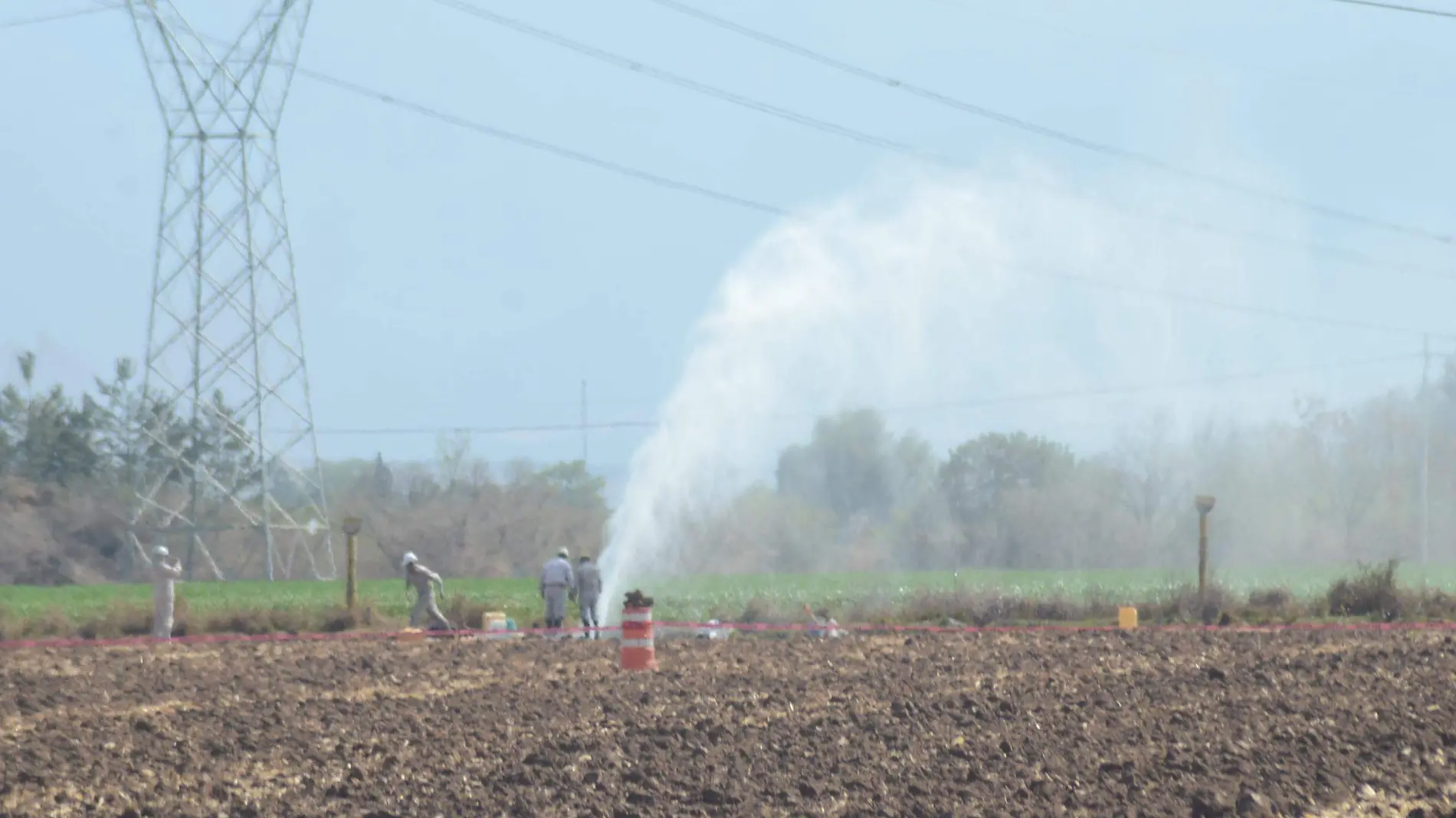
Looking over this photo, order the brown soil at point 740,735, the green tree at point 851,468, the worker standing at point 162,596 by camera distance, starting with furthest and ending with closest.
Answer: the green tree at point 851,468 → the worker standing at point 162,596 → the brown soil at point 740,735

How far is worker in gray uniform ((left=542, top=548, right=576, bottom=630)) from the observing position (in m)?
29.9

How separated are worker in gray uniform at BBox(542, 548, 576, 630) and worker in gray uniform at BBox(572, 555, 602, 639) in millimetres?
235

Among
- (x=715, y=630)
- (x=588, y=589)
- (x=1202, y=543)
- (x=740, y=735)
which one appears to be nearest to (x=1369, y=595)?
(x=1202, y=543)

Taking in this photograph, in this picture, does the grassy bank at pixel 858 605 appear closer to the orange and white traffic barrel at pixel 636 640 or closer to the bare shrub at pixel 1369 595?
the bare shrub at pixel 1369 595

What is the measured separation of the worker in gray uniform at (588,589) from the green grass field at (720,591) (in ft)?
15.8

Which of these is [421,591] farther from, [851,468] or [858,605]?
[851,468]

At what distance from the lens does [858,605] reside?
37.6 metres

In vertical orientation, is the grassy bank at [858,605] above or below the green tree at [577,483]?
below

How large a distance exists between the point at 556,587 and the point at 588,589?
698mm

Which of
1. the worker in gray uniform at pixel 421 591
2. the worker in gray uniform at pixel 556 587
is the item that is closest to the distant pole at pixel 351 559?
the worker in gray uniform at pixel 421 591

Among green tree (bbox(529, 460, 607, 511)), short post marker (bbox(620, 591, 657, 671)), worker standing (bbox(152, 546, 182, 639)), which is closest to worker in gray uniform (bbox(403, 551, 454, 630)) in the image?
worker standing (bbox(152, 546, 182, 639))

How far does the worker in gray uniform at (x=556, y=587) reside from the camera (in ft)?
98.1

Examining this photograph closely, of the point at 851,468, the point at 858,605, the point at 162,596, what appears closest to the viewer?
the point at 162,596

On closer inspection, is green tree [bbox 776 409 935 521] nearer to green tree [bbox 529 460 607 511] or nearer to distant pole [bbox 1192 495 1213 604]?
distant pole [bbox 1192 495 1213 604]
